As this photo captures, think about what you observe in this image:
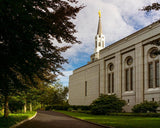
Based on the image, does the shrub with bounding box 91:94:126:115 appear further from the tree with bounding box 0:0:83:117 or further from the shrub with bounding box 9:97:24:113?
the tree with bounding box 0:0:83:117

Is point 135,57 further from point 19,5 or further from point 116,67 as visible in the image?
point 19,5

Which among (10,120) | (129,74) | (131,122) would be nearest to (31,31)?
(10,120)

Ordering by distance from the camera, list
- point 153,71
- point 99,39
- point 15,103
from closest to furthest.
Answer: point 15,103 → point 153,71 → point 99,39

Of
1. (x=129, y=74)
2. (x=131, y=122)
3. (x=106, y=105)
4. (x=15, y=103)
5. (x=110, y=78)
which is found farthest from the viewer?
(x=110, y=78)

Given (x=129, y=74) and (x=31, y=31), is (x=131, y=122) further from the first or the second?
(x=129, y=74)

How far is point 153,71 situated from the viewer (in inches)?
1249

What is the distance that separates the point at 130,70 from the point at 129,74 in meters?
0.70

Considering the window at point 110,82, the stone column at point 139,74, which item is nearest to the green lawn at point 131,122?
the stone column at point 139,74

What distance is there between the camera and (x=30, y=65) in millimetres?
8680

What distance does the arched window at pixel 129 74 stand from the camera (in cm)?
3666

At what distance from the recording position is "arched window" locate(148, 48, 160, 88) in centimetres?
3117

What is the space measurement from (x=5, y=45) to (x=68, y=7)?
2930mm

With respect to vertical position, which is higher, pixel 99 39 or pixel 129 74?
pixel 99 39

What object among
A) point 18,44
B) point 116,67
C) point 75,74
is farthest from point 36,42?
point 75,74
